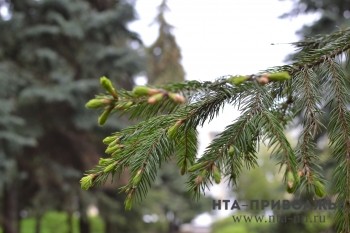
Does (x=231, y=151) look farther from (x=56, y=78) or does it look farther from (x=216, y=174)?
(x=56, y=78)

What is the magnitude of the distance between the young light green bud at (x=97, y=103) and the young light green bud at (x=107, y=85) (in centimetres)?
2

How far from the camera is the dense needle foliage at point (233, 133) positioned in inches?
41.8

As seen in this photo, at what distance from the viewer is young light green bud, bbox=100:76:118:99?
880mm

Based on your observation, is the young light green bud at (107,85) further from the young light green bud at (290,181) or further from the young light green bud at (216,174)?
the young light green bud at (290,181)

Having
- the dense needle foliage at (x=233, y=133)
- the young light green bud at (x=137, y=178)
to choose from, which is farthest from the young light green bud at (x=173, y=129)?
the young light green bud at (x=137, y=178)

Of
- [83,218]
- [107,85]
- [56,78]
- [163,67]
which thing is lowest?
[83,218]

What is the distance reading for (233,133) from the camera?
1125 mm

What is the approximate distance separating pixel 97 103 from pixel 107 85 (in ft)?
0.15

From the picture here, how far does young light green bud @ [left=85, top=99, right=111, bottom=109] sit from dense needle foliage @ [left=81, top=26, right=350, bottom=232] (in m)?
0.04

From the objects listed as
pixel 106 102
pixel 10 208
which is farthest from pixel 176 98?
pixel 10 208

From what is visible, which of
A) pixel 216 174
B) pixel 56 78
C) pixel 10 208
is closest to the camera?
pixel 216 174

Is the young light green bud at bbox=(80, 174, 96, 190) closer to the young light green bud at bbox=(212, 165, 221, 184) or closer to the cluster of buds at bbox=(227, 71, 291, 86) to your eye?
the young light green bud at bbox=(212, 165, 221, 184)

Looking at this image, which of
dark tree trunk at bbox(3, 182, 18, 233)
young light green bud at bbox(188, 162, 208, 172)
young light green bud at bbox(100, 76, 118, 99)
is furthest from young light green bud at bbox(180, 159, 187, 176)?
dark tree trunk at bbox(3, 182, 18, 233)

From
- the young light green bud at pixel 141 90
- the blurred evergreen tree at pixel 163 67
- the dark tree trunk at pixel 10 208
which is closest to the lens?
the young light green bud at pixel 141 90
